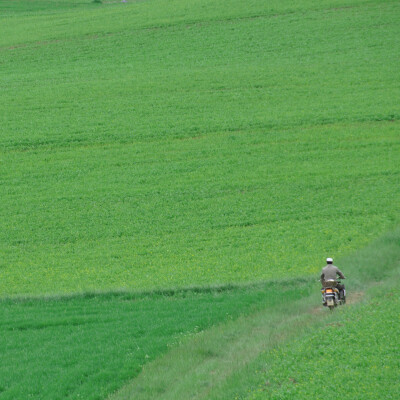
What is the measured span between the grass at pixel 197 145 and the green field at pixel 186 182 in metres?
0.11

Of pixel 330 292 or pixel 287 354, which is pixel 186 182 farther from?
pixel 287 354

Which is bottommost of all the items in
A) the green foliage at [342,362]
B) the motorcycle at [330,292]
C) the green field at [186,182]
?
the green foliage at [342,362]

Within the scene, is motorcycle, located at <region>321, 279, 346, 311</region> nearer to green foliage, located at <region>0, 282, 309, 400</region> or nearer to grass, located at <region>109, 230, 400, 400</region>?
grass, located at <region>109, 230, 400, 400</region>

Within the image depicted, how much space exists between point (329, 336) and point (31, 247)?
16.8m

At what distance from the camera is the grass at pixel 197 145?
25.8 meters

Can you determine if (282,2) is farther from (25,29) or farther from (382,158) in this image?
(382,158)

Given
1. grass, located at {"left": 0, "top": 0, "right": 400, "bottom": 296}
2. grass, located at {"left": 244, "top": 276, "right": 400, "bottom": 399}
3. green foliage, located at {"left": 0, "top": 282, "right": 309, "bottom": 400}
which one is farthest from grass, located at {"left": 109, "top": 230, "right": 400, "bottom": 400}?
grass, located at {"left": 0, "top": 0, "right": 400, "bottom": 296}

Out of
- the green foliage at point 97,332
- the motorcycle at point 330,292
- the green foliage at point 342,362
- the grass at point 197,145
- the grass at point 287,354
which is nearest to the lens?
the green foliage at point 342,362

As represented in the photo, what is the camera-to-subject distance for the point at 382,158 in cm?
3297

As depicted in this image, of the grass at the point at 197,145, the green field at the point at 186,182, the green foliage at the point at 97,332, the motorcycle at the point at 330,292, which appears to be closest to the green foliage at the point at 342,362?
the green field at the point at 186,182

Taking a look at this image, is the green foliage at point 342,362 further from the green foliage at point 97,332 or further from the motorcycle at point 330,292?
the green foliage at point 97,332

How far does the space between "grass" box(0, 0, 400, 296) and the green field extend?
113 mm

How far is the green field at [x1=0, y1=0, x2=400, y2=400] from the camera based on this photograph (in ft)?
58.3

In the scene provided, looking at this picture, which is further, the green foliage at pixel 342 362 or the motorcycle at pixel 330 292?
the motorcycle at pixel 330 292
